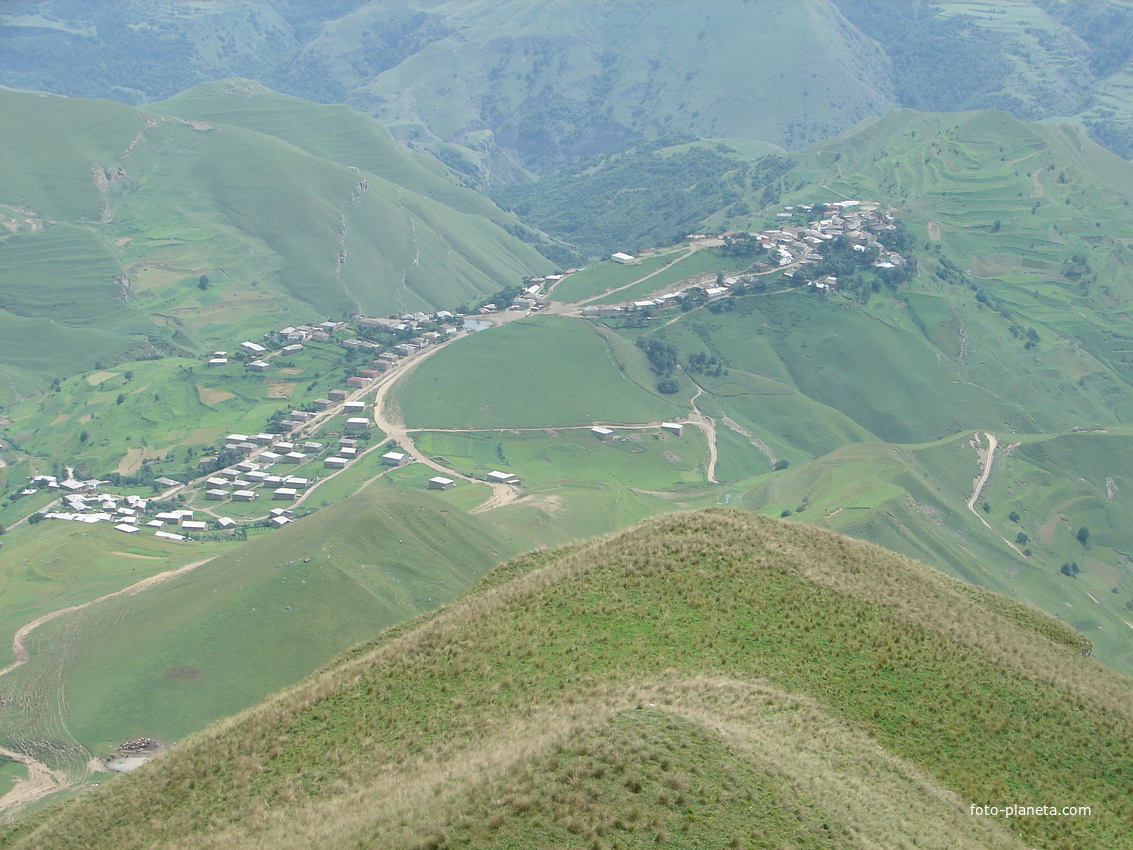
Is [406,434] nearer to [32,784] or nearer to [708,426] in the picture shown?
[708,426]

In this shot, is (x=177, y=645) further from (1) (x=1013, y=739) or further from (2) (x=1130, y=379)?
(2) (x=1130, y=379)

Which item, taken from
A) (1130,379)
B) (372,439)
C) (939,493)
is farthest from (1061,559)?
(372,439)

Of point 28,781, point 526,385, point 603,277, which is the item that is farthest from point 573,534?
point 603,277

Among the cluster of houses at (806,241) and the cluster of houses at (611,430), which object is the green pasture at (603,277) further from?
the cluster of houses at (611,430)

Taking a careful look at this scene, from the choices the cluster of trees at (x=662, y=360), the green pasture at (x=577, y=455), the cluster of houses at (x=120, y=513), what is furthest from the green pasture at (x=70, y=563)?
the cluster of trees at (x=662, y=360)

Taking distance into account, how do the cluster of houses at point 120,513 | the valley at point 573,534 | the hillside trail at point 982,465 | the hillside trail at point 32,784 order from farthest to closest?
the hillside trail at point 982,465, the cluster of houses at point 120,513, the hillside trail at point 32,784, the valley at point 573,534

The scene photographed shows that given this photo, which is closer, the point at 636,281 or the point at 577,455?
the point at 577,455
